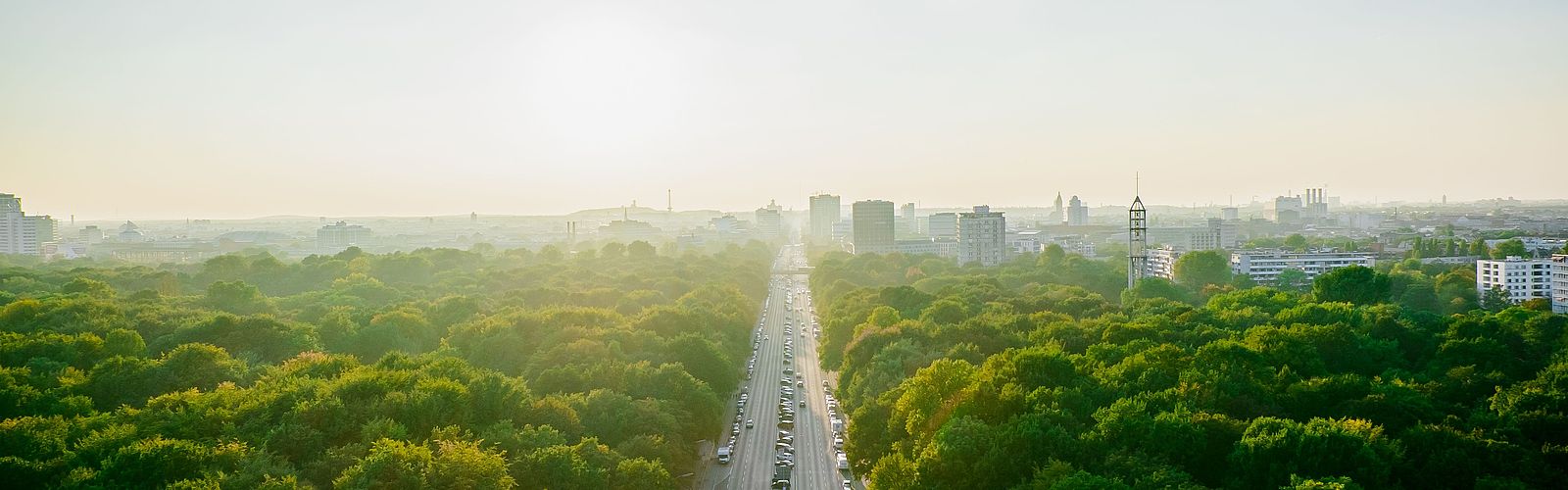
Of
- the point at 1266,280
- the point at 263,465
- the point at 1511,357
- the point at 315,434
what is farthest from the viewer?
the point at 1266,280

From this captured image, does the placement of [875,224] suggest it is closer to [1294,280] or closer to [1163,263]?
[1163,263]

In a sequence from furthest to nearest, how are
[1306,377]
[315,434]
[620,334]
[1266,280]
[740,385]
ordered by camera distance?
[1266,280] < [740,385] < [620,334] < [1306,377] < [315,434]

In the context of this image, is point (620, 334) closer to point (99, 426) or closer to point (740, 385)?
point (740, 385)

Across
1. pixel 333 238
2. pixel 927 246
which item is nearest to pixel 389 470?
pixel 927 246

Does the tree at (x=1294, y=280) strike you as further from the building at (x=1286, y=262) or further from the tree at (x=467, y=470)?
the tree at (x=467, y=470)

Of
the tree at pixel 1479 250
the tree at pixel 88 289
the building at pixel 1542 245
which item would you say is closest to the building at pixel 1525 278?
the building at pixel 1542 245

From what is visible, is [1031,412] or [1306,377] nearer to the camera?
[1031,412]

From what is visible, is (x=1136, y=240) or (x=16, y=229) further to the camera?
(x=16, y=229)

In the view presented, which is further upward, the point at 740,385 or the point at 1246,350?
the point at 1246,350

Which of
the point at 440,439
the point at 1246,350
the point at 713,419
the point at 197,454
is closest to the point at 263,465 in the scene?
the point at 197,454
